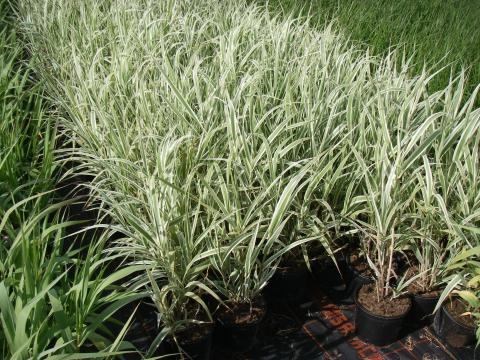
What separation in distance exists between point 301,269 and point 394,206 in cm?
46

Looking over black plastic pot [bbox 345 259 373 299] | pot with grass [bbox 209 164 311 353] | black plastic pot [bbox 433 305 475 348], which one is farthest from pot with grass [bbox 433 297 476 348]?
pot with grass [bbox 209 164 311 353]

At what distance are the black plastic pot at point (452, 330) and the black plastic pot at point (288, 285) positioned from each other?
0.54 m

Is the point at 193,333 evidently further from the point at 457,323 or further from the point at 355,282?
the point at 457,323

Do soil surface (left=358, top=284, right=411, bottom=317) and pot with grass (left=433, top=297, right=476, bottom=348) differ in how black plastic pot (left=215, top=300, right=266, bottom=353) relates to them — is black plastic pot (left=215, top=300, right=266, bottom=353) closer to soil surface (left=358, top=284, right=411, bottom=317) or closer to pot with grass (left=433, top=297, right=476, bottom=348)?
soil surface (left=358, top=284, right=411, bottom=317)

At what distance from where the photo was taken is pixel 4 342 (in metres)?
1.35

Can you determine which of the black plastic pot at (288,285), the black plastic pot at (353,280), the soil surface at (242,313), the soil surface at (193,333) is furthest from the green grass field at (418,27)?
the soil surface at (193,333)

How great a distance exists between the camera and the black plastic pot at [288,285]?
1988 mm

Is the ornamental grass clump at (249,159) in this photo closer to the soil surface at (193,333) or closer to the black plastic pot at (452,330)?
the soil surface at (193,333)

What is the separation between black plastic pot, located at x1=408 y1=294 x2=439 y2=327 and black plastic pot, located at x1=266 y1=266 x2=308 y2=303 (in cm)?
44

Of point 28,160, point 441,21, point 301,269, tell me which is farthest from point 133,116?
point 441,21

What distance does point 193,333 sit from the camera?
171 cm

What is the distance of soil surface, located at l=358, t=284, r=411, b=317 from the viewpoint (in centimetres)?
186

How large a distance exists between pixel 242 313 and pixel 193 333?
0.20m

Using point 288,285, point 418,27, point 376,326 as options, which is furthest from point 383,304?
point 418,27
